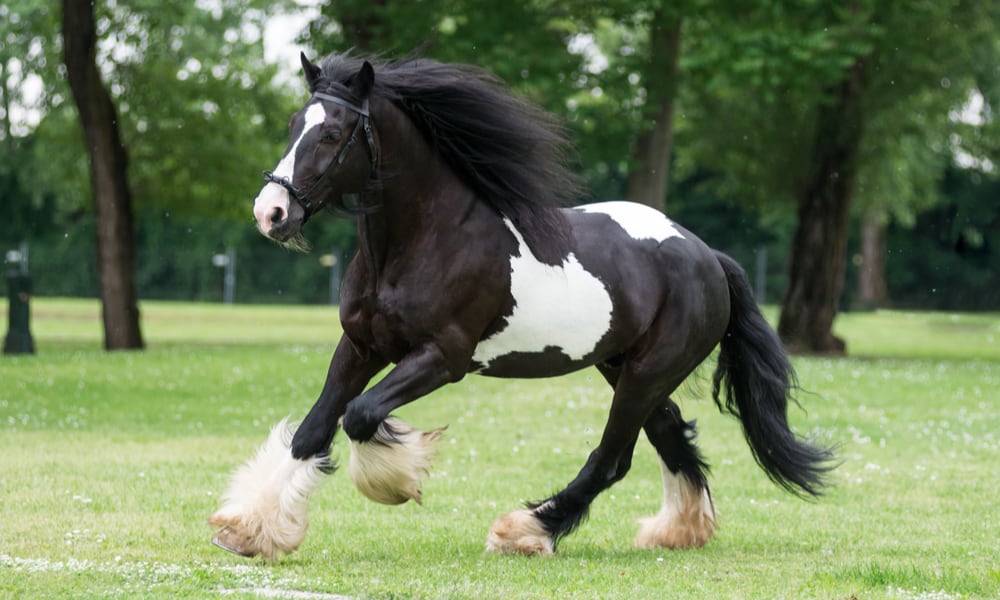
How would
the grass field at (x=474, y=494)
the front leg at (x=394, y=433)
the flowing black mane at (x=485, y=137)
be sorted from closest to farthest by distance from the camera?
the grass field at (x=474, y=494), the front leg at (x=394, y=433), the flowing black mane at (x=485, y=137)

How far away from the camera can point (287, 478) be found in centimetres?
720

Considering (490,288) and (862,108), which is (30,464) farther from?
(862,108)

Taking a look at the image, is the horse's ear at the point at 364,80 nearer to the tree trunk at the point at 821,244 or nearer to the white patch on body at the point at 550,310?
the white patch on body at the point at 550,310

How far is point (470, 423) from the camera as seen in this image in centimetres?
1600

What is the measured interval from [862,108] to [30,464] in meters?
20.6

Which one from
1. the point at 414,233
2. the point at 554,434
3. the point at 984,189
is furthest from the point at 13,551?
the point at 984,189

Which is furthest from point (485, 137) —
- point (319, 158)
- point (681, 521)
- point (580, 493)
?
point (681, 521)

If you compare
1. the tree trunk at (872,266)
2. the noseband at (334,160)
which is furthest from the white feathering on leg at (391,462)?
the tree trunk at (872,266)

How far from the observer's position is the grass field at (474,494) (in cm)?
682

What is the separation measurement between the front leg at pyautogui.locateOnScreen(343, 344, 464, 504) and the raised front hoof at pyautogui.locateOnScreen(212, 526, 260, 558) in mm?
662

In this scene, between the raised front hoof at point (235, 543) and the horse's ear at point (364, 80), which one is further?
the raised front hoof at point (235, 543)

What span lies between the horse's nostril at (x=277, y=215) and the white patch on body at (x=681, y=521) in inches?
135

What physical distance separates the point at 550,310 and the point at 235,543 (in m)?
2.15

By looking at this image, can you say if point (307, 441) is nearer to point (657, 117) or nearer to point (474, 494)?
point (474, 494)
